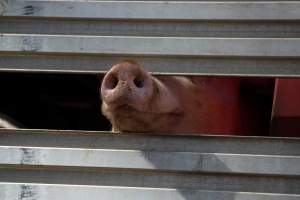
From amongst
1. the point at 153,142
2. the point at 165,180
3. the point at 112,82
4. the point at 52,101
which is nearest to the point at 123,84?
the point at 112,82

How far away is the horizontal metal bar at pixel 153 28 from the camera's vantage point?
2080mm

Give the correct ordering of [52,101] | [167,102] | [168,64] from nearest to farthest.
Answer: [168,64] < [167,102] < [52,101]

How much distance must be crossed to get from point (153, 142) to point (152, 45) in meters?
0.32

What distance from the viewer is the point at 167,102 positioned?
87.2 inches

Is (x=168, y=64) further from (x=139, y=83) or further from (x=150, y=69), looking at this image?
(x=139, y=83)

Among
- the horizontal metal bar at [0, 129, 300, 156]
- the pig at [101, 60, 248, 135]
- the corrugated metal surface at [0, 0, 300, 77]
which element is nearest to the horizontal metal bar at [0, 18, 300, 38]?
the corrugated metal surface at [0, 0, 300, 77]

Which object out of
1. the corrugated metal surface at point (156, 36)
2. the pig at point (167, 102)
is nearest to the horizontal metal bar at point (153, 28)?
the corrugated metal surface at point (156, 36)

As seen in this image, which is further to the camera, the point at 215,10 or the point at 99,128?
the point at 99,128

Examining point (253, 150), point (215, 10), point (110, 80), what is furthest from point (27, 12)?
point (253, 150)

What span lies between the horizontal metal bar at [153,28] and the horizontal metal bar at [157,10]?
2 centimetres

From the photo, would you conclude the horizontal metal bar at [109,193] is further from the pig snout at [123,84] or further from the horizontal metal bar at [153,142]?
the pig snout at [123,84]

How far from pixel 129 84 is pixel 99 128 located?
4.24 feet

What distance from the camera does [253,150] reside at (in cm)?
191

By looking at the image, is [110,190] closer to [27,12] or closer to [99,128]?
[27,12]
